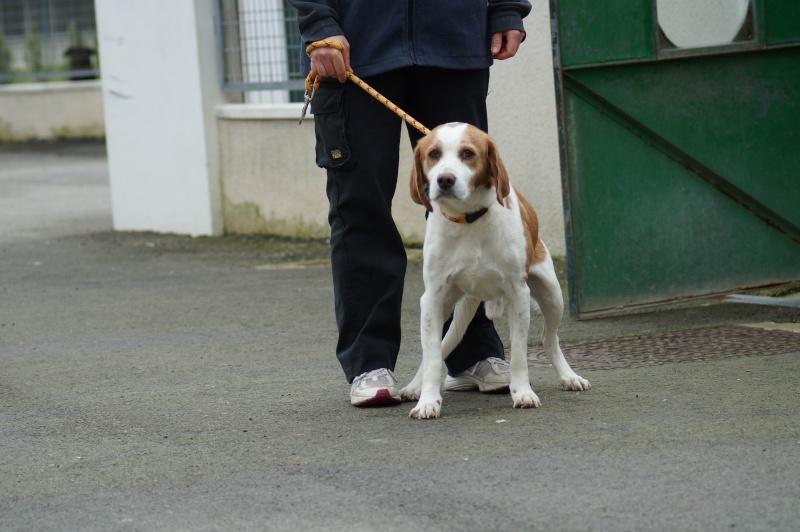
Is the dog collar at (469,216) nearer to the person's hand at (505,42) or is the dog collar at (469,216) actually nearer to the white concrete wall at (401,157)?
the person's hand at (505,42)

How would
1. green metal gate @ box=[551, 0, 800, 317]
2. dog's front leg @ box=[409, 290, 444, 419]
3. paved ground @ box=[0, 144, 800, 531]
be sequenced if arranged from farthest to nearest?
1. green metal gate @ box=[551, 0, 800, 317]
2. dog's front leg @ box=[409, 290, 444, 419]
3. paved ground @ box=[0, 144, 800, 531]

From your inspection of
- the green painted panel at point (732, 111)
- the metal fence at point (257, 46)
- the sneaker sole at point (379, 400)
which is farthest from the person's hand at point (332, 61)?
the metal fence at point (257, 46)

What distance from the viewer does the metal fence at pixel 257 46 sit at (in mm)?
11172

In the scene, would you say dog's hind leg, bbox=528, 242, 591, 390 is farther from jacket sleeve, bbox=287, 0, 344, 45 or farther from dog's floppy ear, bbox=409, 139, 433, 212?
jacket sleeve, bbox=287, 0, 344, 45

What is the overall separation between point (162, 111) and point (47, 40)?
1652cm

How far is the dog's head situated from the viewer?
4562 mm

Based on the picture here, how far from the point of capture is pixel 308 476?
4.07 m

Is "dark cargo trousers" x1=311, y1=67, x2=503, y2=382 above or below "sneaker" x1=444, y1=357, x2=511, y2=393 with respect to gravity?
above

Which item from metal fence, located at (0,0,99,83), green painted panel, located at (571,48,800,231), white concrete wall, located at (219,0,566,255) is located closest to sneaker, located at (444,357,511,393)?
green painted panel, located at (571,48,800,231)

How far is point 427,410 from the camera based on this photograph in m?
4.77

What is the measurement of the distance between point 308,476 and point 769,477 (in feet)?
4.49

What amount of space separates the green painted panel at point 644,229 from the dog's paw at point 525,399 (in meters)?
Result: 2.29

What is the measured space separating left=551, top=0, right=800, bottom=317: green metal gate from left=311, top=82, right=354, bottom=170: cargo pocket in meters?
2.27

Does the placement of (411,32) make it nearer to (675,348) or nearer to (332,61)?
(332,61)
